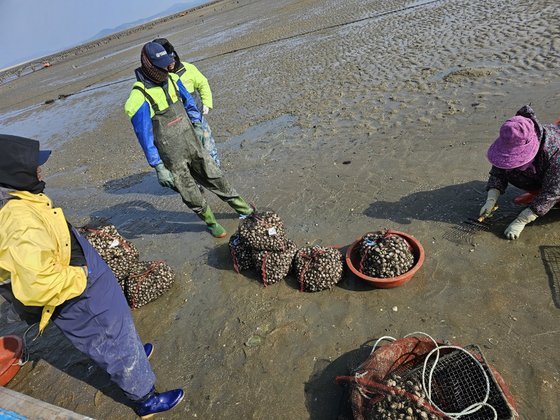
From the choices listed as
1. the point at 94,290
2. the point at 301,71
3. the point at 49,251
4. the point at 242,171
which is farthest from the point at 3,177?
the point at 301,71

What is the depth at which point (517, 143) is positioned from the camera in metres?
3.64

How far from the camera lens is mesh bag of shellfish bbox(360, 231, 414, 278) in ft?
12.7

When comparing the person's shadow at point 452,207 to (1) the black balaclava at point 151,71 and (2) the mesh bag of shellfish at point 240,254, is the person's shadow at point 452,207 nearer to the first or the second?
(2) the mesh bag of shellfish at point 240,254

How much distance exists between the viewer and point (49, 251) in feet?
8.13

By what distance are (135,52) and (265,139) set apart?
26.9 meters

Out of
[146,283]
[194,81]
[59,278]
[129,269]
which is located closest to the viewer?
[59,278]

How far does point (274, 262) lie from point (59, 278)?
2363mm

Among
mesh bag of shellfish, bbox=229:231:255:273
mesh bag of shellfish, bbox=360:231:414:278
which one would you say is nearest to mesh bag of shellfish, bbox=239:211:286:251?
mesh bag of shellfish, bbox=229:231:255:273

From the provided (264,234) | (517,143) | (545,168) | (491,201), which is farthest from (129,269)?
(545,168)

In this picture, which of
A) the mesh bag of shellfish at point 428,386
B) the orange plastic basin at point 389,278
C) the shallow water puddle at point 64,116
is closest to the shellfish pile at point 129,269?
the orange plastic basin at point 389,278

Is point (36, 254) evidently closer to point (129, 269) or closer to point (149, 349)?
point (149, 349)

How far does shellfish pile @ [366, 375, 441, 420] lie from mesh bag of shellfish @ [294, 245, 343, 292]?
160 cm

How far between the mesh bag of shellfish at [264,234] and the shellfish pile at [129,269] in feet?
4.37

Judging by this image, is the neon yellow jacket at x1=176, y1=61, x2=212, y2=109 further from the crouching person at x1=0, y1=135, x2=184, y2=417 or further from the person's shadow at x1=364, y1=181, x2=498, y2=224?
the person's shadow at x1=364, y1=181, x2=498, y2=224
